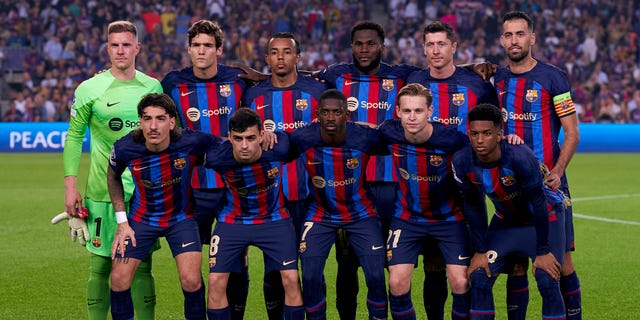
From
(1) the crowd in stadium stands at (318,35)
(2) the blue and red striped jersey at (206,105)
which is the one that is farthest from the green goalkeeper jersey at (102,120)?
(1) the crowd in stadium stands at (318,35)

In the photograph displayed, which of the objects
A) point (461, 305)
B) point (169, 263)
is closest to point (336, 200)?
point (461, 305)

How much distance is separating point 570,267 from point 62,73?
2080 cm

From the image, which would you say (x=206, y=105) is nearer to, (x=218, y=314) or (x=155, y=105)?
(x=155, y=105)

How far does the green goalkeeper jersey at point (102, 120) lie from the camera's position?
22.7 ft

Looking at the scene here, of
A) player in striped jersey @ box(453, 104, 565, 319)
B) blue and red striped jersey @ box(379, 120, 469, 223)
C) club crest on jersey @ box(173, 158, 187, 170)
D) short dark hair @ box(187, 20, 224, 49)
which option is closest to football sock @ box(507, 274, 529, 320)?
player in striped jersey @ box(453, 104, 565, 319)

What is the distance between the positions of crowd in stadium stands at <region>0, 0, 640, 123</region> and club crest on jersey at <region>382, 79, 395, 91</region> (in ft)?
59.4

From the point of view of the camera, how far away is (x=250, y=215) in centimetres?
659

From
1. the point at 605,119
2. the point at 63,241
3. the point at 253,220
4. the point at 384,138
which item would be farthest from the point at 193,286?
the point at 605,119

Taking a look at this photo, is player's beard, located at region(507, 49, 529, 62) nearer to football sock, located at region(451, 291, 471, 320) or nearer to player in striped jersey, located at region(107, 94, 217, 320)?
football sock, located at region(451, 291, 471, 320)

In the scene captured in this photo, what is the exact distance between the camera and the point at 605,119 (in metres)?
24.4

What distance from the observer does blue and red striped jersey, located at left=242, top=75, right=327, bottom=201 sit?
23.4 ft

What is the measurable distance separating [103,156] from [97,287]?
2.99ft

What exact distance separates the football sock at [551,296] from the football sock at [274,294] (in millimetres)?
1903

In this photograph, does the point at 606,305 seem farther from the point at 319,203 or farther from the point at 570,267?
the point at 319,203
